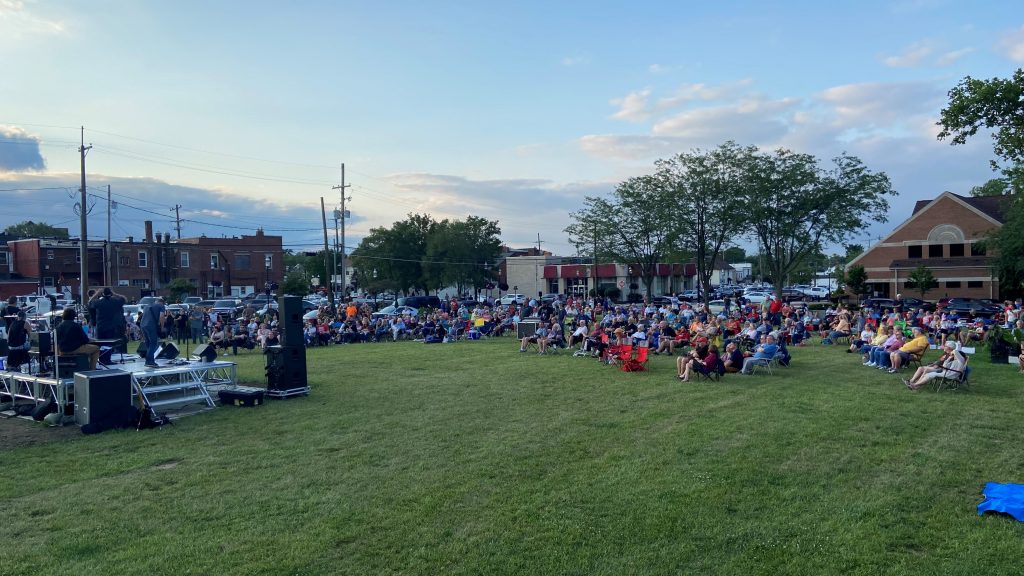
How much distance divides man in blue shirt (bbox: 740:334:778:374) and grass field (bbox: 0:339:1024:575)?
2.31 metres

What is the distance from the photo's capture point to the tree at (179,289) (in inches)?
2153

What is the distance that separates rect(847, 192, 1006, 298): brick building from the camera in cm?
4688

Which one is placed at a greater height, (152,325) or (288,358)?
(152,325)

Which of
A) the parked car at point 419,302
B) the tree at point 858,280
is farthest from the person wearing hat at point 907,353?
the tree at point 858,280

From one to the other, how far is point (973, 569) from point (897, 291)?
51.3 metres

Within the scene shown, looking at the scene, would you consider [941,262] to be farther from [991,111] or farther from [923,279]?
[991,111]

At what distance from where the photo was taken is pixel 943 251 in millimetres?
49281

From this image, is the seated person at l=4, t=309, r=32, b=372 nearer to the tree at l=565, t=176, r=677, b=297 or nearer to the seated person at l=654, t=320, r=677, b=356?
the seated person at l=654, t=320, r=677, b=356

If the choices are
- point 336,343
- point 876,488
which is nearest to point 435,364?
point 336,343

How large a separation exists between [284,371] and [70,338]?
11.5 ft

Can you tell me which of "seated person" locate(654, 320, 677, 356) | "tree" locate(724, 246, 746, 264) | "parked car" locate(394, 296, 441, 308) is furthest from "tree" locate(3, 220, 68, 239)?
"tree" locate(724, 246, 746, 264)

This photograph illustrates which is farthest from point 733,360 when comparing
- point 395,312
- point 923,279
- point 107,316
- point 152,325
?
point 923,279

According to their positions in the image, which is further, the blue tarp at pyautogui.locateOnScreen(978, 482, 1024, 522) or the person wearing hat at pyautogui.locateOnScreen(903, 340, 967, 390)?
the person wearing hat at pyautogui.locateOnScreen(903, 340, 967, 390)

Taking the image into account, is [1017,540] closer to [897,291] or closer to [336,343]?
[336,343]
